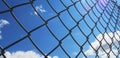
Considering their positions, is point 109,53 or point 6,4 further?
point 109,53

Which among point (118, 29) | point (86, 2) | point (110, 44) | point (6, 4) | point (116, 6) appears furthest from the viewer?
point (116, 6)

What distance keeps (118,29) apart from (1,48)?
3153mm

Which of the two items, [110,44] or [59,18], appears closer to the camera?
[59,18]

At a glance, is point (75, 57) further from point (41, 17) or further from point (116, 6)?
point (116, 6)

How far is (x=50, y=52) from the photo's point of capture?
2.57 m

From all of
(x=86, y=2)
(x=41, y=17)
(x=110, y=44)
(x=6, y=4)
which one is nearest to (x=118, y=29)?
(x=110, y=44)

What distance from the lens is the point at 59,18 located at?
2955mm

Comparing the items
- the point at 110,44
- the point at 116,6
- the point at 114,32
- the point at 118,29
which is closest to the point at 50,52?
the point at 110,44

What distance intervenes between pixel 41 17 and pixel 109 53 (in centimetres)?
156

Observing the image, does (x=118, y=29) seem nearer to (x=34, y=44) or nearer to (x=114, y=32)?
(x=114, y=32)

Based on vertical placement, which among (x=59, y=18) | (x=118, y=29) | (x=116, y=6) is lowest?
(x=59, y=18)

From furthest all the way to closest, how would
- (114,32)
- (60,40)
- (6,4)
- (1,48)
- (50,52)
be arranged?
(114,32), (60,40), (50,52), (6,4), (1,48)

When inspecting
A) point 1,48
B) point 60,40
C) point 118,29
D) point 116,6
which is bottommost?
point 1,48

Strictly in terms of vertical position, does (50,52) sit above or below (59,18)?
below
